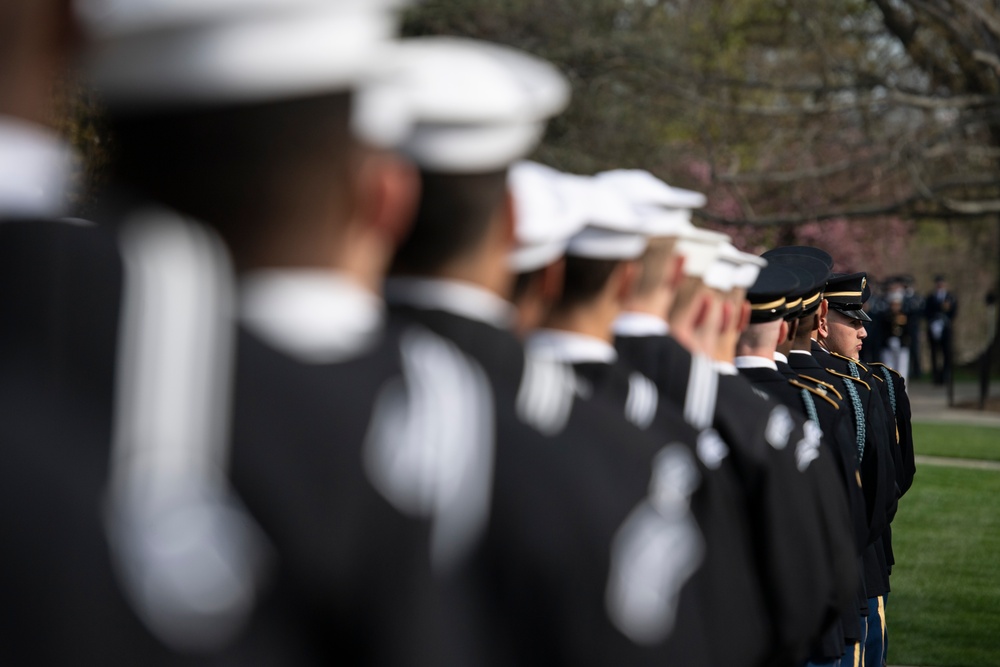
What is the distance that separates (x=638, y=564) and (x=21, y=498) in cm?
113

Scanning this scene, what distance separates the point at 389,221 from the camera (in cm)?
141

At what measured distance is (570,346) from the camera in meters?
2.88

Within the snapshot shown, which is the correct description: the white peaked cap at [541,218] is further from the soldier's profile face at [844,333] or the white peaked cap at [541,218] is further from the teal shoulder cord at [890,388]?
the teal shoulder cord at [890,388]

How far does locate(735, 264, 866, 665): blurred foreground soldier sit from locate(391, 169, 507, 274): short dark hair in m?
2.84

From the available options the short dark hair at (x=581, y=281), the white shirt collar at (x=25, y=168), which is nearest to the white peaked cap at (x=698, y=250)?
the short dark hair at (x=581, y=281)

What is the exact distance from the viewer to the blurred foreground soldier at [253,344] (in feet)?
3.55

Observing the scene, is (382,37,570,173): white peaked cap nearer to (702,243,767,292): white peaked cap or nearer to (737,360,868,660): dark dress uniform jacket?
(702,243,767,292): white peaked cap

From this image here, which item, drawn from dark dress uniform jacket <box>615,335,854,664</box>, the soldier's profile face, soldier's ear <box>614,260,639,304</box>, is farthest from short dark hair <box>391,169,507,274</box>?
the soldier's profile face

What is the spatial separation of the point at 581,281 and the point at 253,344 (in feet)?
5.80

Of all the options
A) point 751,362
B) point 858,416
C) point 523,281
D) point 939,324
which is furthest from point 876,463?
point 939,324

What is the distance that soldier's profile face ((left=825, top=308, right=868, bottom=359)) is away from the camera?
6977 millimetres

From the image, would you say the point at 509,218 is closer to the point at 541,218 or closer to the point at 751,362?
the point at 541,218

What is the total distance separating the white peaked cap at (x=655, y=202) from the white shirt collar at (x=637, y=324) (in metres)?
0.19

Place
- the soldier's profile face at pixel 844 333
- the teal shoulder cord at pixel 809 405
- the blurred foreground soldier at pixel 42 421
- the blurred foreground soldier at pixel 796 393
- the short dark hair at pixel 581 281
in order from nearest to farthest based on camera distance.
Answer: the blurred foreground soldier at pixel 42 421 → the short dark hair at pixel 581 281 → the blurred foreground soldier at pixel 796 393 → the teal shoulder cord at pixel 809 405 → the soldier's profile face at pixel 844 333
